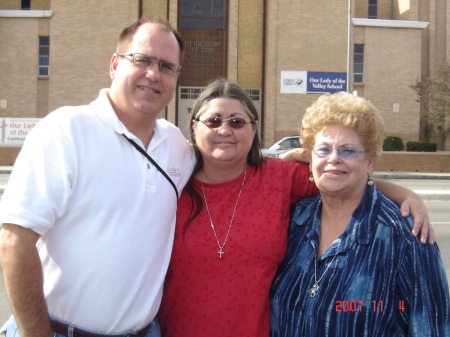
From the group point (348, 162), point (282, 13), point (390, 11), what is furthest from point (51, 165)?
point (390, 11)

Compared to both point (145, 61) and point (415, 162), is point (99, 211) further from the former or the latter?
point (415, 162)

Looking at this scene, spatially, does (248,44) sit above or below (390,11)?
below

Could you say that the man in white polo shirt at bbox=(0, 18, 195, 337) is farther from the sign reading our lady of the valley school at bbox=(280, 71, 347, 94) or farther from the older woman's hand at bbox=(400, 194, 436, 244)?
the sign reading our lady of the valley school at bbox=(280, 71, 347, 94)

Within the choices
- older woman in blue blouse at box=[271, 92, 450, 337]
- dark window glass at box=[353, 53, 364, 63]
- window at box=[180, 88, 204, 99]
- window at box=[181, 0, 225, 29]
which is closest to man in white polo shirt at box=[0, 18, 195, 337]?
older woman in blue blouse at box=[271, 92, 450, 337]

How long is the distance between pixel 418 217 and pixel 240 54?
94.9 feet

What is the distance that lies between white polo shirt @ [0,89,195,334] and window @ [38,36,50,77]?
99.6ft

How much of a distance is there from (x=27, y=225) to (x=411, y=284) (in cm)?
178

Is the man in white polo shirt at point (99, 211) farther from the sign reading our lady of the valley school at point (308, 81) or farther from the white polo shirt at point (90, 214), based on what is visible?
the sign reading our lady of the valley school at point (308, 81)

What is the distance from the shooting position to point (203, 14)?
30.4 m

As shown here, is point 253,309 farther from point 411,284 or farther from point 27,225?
point 27,225

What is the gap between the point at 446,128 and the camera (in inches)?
1191

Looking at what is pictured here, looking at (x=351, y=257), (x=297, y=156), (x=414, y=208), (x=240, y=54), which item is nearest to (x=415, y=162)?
(x=240, y=54)

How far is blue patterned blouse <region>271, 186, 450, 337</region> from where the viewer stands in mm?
2242
